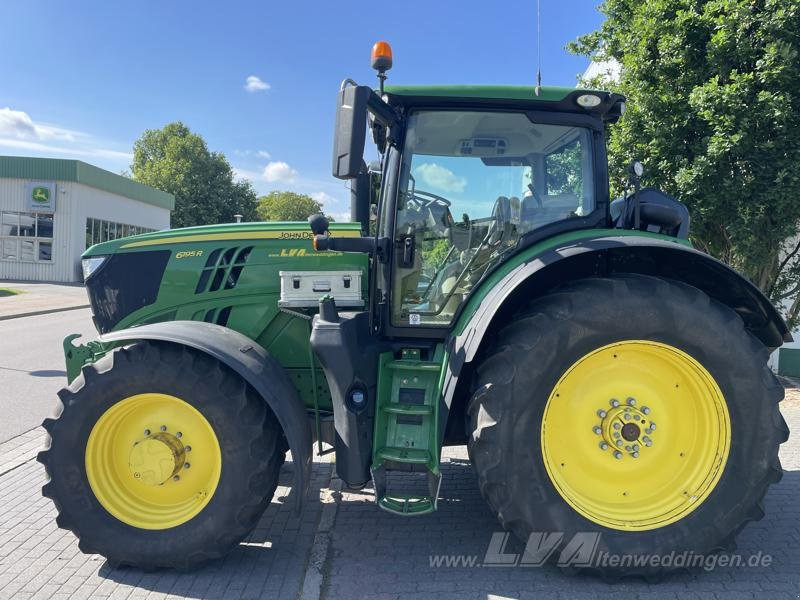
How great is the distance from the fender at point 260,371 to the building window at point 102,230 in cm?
2614

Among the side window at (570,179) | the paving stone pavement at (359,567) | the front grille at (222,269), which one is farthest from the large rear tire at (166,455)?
the side window at (570,179)

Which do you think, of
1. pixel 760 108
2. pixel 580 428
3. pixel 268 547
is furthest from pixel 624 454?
pixel 760 108

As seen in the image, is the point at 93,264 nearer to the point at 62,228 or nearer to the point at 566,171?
the point at 566,171

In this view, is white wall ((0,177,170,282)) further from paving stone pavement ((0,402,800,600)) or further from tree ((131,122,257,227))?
paving stone pavement ((0,402,800,600))

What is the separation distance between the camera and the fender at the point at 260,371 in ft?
9.10

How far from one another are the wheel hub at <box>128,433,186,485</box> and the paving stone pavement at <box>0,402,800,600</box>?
18.1 inches

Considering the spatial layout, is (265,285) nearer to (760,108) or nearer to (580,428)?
(580,428)

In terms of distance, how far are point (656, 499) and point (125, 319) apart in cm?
322

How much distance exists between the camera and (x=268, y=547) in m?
3.08

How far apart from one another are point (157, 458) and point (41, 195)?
86.0ft

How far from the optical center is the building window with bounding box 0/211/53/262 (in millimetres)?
24688

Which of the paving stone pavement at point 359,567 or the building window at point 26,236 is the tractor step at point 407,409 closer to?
the paving stone pavement at point 359,567

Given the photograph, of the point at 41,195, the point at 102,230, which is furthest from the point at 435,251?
the point at 102,230

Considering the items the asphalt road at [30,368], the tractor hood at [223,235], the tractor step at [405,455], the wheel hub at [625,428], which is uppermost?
the tractor hood at [223,235]
